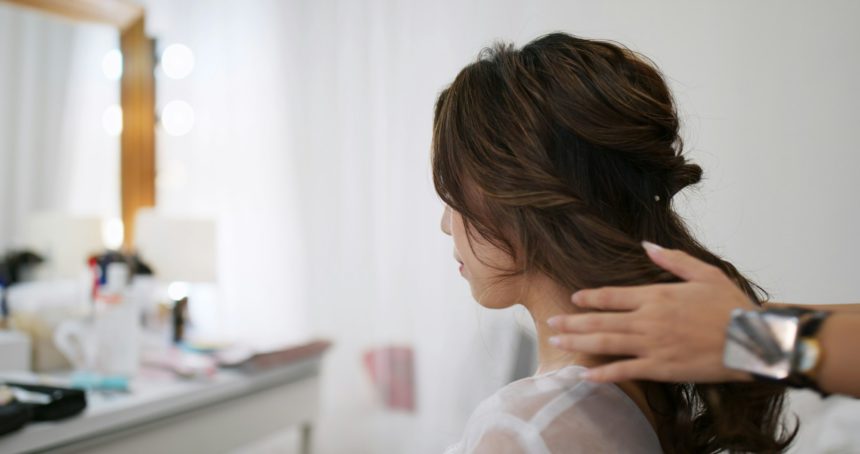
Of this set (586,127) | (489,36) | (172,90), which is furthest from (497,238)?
(172,90)

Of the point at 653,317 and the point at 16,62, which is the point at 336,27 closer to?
the point at 16,62

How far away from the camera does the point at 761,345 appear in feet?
1.72

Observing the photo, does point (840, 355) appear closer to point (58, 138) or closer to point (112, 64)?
point (58, 138)

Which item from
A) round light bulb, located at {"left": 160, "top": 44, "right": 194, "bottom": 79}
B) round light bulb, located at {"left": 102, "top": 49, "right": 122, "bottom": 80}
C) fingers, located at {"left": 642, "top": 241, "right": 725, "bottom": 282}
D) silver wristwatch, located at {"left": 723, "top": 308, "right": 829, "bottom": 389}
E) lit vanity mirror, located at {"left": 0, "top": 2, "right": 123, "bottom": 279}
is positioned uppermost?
round light bulb, located at {"left": 160, "top": 44, "right": 194, "bottom": 79}

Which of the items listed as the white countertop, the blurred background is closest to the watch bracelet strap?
the blurred background

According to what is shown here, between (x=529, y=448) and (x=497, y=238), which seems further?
(x=497, y=238)

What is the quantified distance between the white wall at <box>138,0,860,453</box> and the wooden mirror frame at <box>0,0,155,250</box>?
0.09 m

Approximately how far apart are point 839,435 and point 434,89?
4.85 feet

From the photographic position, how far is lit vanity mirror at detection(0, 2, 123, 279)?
201 centimetres

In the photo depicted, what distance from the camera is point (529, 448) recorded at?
650 millimetres

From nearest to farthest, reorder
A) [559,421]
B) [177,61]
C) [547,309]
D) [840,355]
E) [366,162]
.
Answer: [840,355], [559,421], [547,309], [366,162], [177,61]

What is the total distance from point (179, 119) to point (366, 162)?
0.93 meters

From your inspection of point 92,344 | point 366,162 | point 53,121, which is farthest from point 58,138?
point 366,162

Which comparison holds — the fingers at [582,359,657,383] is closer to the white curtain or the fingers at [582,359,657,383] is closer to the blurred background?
the blurred background
